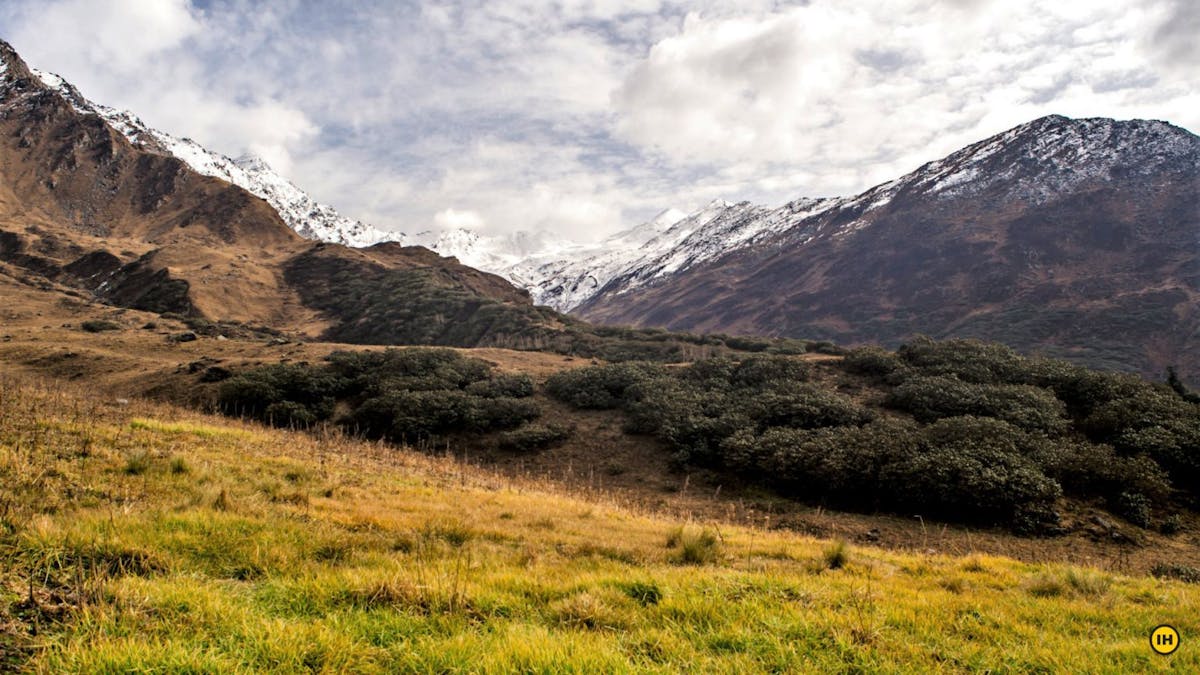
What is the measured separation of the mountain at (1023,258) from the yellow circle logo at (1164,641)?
92411 millimetres

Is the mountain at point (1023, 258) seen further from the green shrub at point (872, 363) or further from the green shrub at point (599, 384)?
the green shrub at point (599, 384)

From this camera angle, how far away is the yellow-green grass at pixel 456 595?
3.12 metres

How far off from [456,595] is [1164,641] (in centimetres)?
521

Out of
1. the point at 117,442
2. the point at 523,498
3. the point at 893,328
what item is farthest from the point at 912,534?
the point at 893,328

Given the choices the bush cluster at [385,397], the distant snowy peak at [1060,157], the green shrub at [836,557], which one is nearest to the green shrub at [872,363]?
the bush cluster at [385,397]

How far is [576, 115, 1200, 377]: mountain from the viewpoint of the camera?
8500cm

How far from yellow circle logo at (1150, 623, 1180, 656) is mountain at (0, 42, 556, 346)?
55.3 metres

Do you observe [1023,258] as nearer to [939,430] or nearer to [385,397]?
[939,430]

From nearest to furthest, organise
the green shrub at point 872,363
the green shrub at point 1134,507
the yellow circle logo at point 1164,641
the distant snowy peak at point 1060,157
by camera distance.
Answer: the yellow circle logo at point 1164,641 < the green shrub at point 1134,507 < the green shrub at point 872,363 < the distant snowy peak at point 1060,157

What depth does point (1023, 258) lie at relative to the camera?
110562 millimetres

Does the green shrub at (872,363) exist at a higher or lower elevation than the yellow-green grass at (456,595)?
higher

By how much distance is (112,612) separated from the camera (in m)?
3.15

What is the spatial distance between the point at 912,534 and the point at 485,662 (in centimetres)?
1215

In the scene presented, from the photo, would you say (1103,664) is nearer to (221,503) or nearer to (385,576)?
(385,576)
